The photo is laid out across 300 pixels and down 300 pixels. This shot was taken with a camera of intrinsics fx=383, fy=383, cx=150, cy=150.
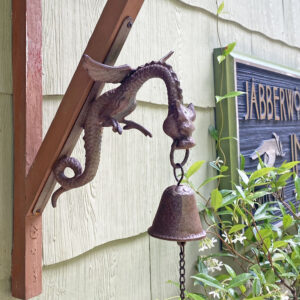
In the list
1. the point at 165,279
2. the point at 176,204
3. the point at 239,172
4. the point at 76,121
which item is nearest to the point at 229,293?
the point at 165,279

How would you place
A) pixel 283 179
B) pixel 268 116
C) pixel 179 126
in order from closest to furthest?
pixel 179 126 → pixel 283 179 → pixel 268 116

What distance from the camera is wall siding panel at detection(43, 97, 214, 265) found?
71cm

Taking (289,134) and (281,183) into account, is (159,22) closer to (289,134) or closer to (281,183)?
(281,183)

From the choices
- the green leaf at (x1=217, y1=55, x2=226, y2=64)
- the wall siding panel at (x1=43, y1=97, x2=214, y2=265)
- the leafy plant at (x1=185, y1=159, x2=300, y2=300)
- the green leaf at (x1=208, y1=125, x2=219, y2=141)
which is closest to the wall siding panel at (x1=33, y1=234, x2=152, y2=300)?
the wall siding panel at (x1=43, y1=97, x2=214, y2=265)

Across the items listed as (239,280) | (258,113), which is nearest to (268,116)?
(258,113)

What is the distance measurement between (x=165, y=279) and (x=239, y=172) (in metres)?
0.34

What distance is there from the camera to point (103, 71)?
1.67 ft

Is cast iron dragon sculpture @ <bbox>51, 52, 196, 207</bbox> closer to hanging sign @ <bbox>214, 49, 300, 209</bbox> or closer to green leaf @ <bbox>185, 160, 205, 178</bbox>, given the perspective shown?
green leaf @ <bbox>185, 160, 205, 178</bbox>

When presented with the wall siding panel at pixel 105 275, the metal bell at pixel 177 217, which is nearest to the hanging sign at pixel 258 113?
the wall siding panel at pixel 105 275

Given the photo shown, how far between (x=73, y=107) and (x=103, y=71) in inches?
3.2

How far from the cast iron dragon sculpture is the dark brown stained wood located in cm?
2

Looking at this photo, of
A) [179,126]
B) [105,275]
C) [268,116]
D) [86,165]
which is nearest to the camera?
[179,126]

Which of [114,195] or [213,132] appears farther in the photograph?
[213,132]

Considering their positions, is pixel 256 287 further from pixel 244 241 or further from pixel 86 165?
pixel 86 165
